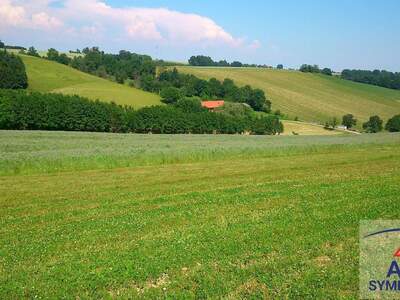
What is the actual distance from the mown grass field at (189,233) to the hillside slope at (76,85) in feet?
253

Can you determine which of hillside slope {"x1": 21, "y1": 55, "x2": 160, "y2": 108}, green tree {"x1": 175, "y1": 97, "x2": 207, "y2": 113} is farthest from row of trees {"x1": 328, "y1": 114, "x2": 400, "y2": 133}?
hillside slope {"x1": 21, "y1": 55, "x2": 160, "y2": 108}

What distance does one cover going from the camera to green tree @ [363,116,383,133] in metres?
111

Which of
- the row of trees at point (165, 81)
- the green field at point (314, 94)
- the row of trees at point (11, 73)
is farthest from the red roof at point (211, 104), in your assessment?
the row of trees at point (11, 73)

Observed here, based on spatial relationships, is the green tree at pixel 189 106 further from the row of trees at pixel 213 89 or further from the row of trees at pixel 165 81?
the row of trees at pixel 213 89

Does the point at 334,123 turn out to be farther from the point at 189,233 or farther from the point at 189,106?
the point at 189,233

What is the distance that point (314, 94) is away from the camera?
463ft

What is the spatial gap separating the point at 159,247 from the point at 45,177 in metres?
16.2

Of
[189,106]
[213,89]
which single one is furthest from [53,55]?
[189,106]

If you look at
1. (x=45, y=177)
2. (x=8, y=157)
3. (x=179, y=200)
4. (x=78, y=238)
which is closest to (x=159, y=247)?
(x=78, y=238)

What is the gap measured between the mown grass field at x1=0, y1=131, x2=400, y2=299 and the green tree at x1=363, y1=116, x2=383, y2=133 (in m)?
92.1

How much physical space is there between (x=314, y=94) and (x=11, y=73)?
8869cm

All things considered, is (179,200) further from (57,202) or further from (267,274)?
(267,274)

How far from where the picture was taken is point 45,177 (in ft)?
82.5

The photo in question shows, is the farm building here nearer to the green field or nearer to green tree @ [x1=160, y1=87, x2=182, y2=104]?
green tree @ [x1=160, y1=87, x2=182, y2=104]
